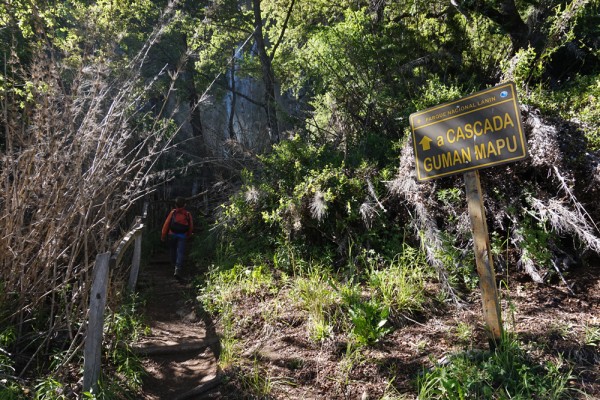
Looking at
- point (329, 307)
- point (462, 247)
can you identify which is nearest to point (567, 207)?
point (462, 247)

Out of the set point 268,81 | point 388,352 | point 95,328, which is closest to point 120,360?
point 95,328

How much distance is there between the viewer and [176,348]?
5.31 meters

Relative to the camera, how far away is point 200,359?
5.17m

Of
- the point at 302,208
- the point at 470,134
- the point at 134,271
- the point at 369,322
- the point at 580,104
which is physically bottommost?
the point at 369,322

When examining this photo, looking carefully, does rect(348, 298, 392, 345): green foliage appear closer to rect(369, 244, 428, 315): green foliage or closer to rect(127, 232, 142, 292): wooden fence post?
rect(369, 244, 428, 315): green foliage

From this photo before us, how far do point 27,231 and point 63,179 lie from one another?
0.71m

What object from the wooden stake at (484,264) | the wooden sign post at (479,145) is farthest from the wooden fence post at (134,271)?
the wooden stake at (484,264)

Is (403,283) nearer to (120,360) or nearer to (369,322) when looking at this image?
(369,322)

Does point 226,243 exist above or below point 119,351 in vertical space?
above

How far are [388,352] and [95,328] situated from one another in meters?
2.62

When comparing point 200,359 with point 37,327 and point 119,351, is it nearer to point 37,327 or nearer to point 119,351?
point 119,351

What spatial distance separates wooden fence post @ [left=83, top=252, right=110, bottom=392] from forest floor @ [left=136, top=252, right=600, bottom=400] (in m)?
0.84

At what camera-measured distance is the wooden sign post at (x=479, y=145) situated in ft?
10.8

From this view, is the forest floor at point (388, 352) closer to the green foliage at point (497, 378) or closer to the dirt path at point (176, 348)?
the dirt path at point (176, 348)
